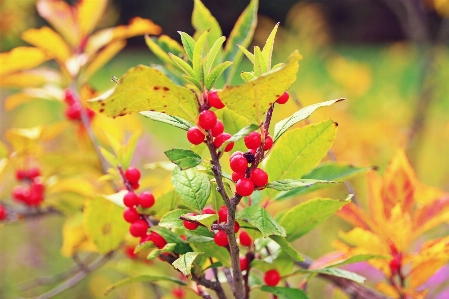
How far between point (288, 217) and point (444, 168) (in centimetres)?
264

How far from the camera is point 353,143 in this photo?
1997mm

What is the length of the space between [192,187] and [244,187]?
86mm

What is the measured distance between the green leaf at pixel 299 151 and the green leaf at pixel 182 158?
0.15 meters

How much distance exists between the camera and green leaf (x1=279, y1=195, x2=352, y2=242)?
0.56m

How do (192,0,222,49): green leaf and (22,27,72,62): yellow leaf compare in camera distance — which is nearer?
(192,0,222,49): green leaf

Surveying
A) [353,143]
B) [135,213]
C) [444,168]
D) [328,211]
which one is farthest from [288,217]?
[444,168]

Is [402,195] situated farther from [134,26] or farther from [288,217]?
[134,26]

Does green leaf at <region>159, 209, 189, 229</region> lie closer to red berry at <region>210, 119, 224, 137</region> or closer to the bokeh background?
red berry at <region>210, 119, 224, 137</region>

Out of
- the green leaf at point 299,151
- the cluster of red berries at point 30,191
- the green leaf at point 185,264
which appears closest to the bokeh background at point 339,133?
the cluster of red berries at point 30,191

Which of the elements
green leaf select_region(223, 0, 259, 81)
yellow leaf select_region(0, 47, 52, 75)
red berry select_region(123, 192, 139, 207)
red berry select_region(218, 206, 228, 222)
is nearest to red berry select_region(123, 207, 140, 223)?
red berry select_region(123, 192, 139, 207)

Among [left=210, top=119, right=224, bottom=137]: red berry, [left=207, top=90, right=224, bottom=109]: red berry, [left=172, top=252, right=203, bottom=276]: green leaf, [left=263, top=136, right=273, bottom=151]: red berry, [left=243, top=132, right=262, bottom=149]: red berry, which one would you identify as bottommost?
[left=172, top=252, right=203, bottom=276]: green leaf

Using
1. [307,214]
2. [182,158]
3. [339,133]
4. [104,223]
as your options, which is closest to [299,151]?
[307,214]

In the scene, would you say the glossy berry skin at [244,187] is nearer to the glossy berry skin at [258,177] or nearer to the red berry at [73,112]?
the glossy berry skin at [258,177]

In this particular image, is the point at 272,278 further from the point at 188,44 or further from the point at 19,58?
the point at 19,58
